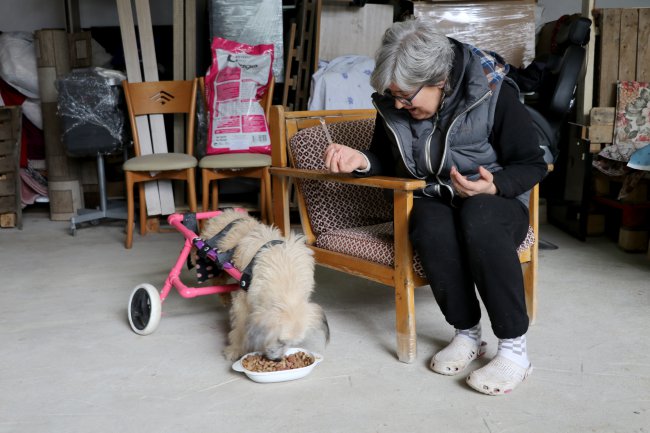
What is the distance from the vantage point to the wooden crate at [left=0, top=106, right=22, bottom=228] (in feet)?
15.0

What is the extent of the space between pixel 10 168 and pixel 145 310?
8.64 ft

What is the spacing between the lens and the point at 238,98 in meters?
4.14

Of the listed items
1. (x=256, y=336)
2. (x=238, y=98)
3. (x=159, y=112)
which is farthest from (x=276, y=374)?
(x=159, y=112)

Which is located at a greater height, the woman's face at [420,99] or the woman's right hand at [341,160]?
the woman's face at [420,99]

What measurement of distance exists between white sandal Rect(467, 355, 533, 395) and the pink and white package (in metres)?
2.50

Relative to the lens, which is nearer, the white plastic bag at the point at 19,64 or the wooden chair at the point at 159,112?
the wooden chair at the point at 159,112

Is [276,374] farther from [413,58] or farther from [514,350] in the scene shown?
[413,58]

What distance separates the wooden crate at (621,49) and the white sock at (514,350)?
2285mm

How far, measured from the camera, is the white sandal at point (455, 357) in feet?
6.81

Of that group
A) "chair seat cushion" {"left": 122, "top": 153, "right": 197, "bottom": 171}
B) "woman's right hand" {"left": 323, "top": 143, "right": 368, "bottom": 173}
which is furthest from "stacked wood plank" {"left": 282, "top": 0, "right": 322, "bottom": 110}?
"woman's right hand" {"left": 323, "top": 143, "right": 368, "bottom": 173}

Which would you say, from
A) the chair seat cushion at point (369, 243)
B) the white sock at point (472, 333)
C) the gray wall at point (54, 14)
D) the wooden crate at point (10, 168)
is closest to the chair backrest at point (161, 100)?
the wooden crate at point (10, 168)

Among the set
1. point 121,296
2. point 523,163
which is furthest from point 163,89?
point 523,163

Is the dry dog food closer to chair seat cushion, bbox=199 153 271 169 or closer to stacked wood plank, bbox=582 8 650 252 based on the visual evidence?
chair seat cushion, bbox=199 153 271 169

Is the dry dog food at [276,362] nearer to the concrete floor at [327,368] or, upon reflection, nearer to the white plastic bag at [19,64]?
the concrete floor at [327,368]
